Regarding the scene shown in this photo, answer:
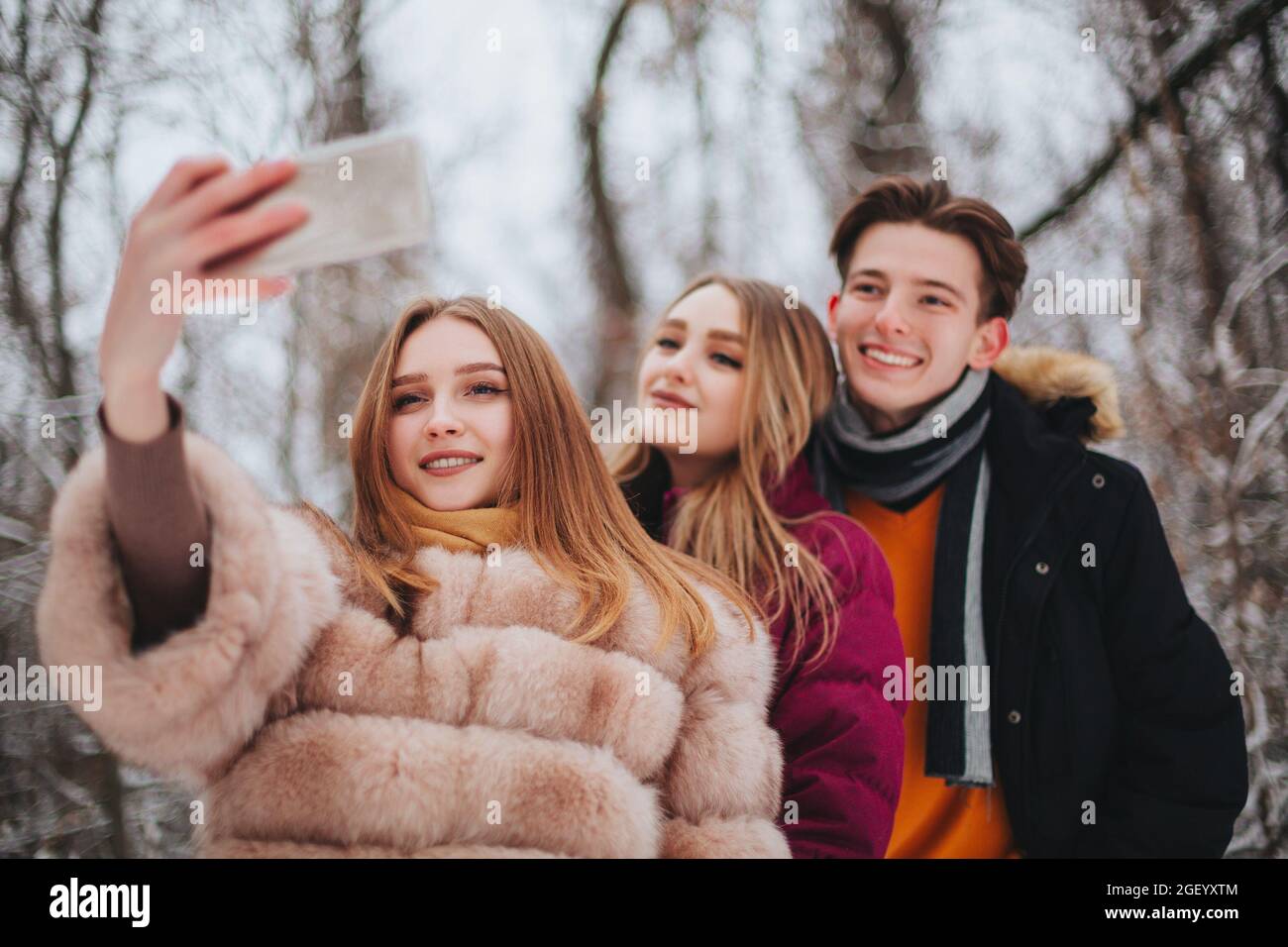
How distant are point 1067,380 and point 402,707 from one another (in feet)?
5.34

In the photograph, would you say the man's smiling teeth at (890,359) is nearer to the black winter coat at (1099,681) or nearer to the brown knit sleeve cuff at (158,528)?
the black winter coat at (1099,681)

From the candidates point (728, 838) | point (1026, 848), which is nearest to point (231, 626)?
point (728, 838)

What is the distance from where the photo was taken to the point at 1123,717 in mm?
2146

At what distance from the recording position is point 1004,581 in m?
2.13

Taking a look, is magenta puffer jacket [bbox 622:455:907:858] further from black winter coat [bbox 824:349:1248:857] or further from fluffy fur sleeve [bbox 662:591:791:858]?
black winter coat [bbox 824:349:1248:857]

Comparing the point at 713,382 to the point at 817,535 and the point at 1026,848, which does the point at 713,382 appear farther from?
the point at 1026,848

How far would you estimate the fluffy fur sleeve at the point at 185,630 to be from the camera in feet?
4.83

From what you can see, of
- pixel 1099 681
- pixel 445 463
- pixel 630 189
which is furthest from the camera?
pixel 630 189

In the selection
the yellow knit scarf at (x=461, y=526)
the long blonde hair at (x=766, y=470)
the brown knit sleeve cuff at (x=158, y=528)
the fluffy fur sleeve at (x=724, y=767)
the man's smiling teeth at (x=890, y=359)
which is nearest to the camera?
the brown knit sleeve cuff at (x=158, y=528)

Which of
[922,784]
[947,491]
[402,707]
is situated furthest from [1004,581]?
[402,707]

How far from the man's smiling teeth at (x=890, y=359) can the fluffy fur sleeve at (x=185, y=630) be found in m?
1.33

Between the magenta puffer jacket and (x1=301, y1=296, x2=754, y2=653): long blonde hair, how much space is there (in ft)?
0.63

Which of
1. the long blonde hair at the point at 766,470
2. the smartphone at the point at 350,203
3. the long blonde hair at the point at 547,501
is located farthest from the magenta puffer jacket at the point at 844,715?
the smartphone at the point at 350,203

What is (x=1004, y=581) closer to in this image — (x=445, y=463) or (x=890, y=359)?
(x=890, y=359)
